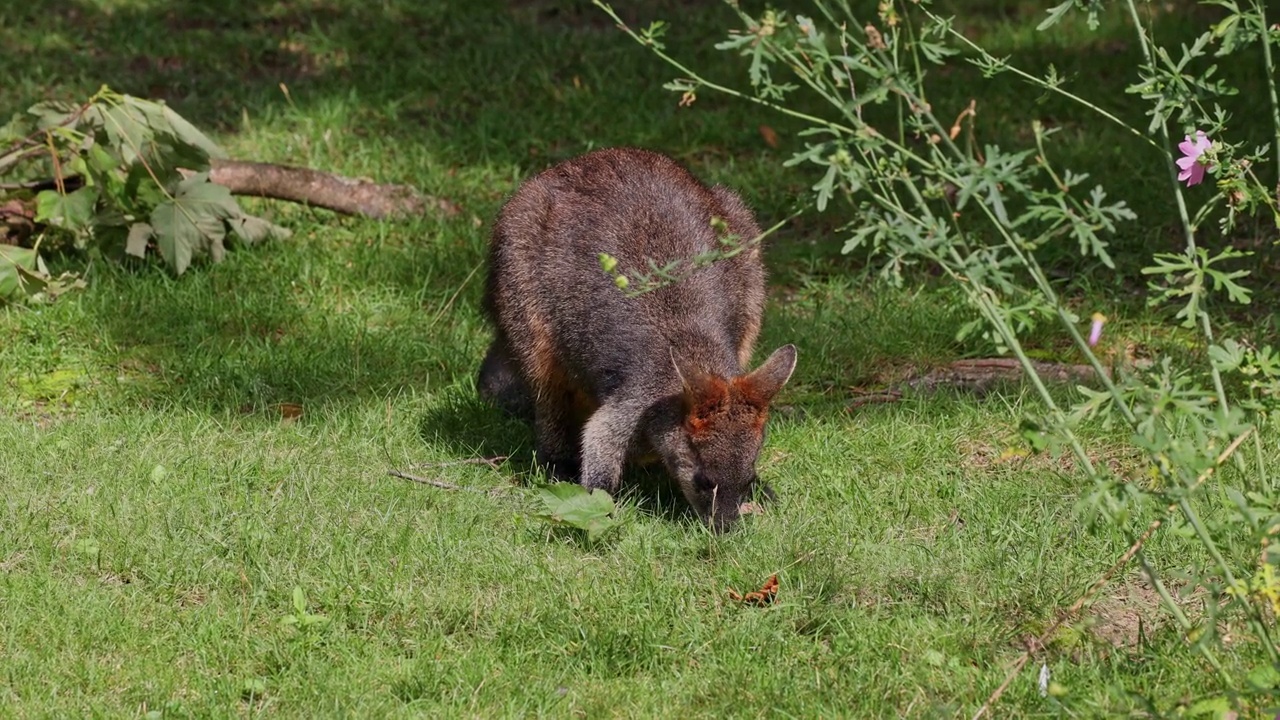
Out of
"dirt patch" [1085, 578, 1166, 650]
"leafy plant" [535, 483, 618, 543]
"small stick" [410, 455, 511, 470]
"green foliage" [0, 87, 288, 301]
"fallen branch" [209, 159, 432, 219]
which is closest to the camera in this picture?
"dirt patch" [1085, 578, 1166, 650]

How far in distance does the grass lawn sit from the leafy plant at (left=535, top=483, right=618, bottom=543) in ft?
0.24

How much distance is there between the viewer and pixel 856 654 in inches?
171

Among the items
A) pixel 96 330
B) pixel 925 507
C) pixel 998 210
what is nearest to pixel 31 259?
pixel 96 330

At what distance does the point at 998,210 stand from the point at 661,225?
2.65 meters

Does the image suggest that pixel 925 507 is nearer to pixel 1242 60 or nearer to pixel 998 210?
pixel 998 210

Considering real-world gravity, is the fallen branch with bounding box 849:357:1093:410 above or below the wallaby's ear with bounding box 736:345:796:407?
below

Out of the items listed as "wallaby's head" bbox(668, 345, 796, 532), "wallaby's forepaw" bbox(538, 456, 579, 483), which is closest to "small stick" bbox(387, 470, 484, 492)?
"wallaby's forepaw" bbox(538, 456, 579, 483)

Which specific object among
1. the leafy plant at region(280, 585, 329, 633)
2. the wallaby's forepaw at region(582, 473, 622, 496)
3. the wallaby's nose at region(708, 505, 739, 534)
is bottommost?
the wallaby's forepaw at region(582, 473, 622, 496)

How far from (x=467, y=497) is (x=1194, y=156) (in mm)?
2734

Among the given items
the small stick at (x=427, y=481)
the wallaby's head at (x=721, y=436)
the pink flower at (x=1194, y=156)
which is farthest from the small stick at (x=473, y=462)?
the pink flower at (x=1194, y=156)

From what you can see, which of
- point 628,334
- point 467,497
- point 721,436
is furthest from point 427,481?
point 721,436

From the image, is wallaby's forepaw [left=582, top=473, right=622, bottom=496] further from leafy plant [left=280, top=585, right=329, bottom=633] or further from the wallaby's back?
leafy plant [left=280, top=585, right=329, bottom=633]

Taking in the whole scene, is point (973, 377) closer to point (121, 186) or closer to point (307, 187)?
point (307, 187)

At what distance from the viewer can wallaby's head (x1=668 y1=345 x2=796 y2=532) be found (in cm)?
513
